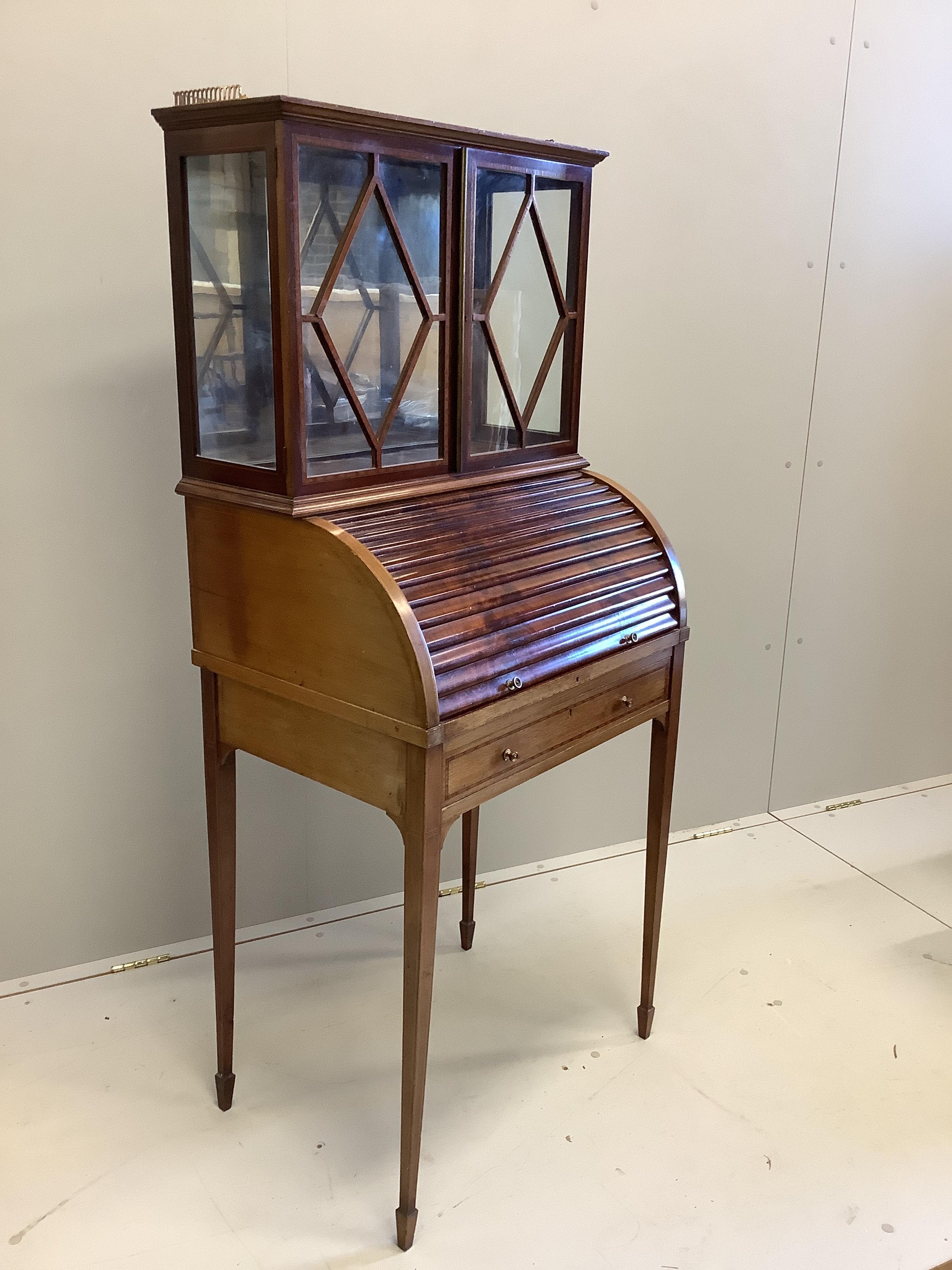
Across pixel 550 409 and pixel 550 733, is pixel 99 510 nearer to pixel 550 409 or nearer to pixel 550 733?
pixel 550 409

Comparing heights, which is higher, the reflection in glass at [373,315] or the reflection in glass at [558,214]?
the reflection in glass at [558,214]

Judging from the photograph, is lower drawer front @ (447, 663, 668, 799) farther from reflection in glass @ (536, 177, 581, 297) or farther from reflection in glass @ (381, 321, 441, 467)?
reflection in glass @ (536, 177, 581, 297)

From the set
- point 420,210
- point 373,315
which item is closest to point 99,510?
point 373,315

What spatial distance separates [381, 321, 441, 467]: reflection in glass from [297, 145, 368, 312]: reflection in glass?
20cm

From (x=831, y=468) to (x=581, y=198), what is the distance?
4.16 ft

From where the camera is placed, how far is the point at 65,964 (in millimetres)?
2238

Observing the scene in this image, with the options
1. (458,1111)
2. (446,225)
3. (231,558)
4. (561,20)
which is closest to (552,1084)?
(458,1111)

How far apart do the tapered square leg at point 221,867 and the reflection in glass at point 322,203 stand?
643 millimetres

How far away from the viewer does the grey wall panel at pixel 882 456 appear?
2602 mm

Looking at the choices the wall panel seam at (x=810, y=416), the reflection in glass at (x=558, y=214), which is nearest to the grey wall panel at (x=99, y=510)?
the reflection in glass at (x=558, y=214)

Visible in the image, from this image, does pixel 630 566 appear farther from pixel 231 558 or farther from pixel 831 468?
pixel 831 468

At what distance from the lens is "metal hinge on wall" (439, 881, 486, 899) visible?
2.54m

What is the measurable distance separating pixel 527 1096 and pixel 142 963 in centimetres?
86

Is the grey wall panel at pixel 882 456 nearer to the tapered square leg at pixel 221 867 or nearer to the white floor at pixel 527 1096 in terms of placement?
the white floor at pixel 527 1096
